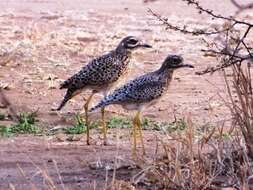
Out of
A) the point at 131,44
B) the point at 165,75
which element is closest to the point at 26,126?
the point at 131,44

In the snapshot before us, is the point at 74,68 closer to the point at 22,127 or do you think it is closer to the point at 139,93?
the point at 22,127

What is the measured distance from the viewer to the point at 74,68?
1443cm

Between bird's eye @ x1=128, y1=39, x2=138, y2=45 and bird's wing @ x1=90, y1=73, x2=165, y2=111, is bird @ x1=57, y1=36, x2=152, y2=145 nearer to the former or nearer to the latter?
bird's eye @ x1=128, y1=39, x2=138, y2=45

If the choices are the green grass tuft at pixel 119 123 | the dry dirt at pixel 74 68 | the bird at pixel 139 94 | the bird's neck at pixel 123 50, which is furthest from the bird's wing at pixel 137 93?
the bird's neck at pixel 123 50

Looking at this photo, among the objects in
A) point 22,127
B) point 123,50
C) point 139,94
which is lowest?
point 22,127

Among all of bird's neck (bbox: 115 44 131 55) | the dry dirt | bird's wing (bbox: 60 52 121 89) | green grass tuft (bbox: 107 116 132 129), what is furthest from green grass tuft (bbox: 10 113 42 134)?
bird's neck (bbox: 115 44 131 55)

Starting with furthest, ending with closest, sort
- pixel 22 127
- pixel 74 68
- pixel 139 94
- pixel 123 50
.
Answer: pixel 74 68 < pixel 123 50 < pixel 22 127 < pixel 139 94

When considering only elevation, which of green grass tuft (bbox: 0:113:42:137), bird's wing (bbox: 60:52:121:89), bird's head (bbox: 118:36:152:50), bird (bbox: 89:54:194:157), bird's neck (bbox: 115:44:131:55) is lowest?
green grass tuft (bbox: 0:113:42:137)

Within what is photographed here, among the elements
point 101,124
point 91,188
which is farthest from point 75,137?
point 91,188

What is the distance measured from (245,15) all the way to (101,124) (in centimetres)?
846

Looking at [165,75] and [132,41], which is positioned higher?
[132,41]

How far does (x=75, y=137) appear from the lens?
404 inches

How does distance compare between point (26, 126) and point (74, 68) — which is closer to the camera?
point (26, 126)

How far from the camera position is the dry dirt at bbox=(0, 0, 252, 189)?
8.66 meters
